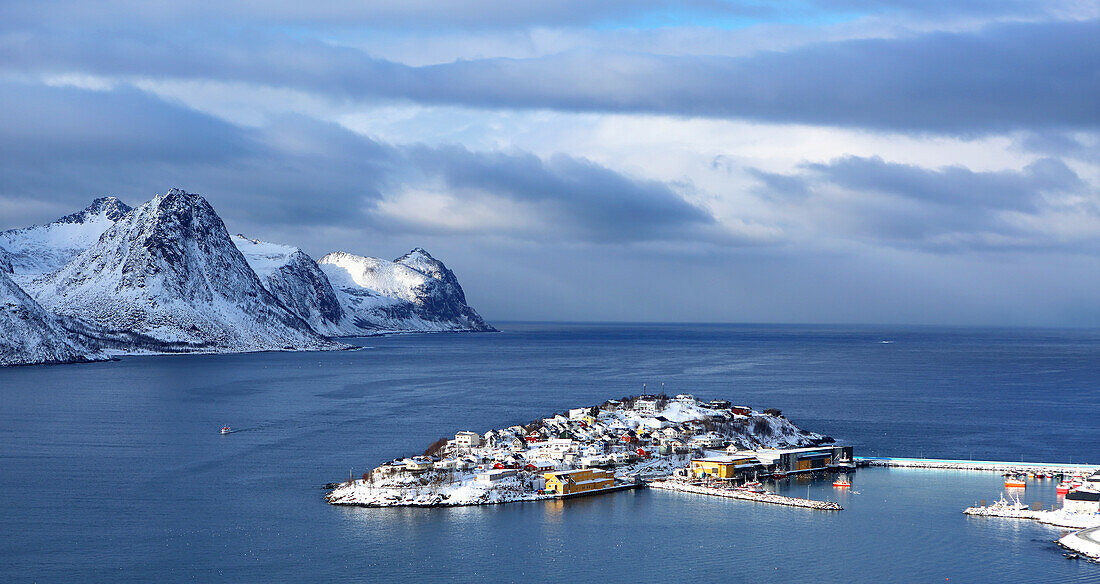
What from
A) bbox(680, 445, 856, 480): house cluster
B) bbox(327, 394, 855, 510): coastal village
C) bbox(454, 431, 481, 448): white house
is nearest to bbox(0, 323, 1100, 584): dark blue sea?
bbox(327, 394, 855, 510): coastal village

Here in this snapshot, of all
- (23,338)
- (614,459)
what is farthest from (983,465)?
(23,338)

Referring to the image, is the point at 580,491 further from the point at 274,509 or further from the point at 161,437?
the point at 161,437

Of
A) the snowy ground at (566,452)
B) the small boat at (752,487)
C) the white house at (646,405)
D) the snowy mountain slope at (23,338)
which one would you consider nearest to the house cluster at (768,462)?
the small boat at (752,487)

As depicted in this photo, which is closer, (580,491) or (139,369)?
(580,491)

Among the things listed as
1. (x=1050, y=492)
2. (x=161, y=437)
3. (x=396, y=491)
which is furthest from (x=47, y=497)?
(x=1050, y=492)

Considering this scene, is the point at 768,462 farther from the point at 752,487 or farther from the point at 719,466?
the point at 752,487

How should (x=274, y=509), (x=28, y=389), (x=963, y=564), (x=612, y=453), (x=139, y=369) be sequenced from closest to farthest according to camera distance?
(x=963, y=564) → (x=274, y=509) → (x=612, y=453) → (x=28, y=389) → (x=139, y=369)
